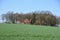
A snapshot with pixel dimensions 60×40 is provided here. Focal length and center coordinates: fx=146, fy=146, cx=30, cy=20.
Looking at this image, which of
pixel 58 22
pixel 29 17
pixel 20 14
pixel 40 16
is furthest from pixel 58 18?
pixel 20 14

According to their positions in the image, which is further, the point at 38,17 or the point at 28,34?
the point at 38,17

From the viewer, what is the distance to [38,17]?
162 ft

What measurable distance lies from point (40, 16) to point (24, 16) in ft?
18.7

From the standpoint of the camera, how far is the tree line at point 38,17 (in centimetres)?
4743

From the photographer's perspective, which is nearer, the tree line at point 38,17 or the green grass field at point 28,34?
the green grass field at point 28,34

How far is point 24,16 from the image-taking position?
5125 centimetres

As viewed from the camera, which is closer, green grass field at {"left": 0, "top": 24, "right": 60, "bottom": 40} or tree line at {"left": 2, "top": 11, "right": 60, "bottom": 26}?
green grass field at {"left": 0, "top": 24, "right": 60, "bottom": 40}

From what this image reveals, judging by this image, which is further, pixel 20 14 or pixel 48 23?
pixel 20 14

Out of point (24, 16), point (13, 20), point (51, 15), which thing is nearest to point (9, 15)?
point (13, 20)

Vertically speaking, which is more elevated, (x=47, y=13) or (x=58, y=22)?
(x=47, y=13)

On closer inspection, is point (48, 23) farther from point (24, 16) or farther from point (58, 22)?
point (24, 16)

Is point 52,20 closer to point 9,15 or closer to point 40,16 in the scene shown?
point 40,16

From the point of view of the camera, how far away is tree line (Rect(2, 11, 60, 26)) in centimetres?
4743

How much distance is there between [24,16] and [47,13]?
807cm
